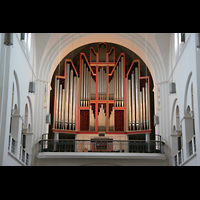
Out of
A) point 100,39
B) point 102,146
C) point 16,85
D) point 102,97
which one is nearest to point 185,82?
point 102,146

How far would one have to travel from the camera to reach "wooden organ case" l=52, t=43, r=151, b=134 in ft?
56.4

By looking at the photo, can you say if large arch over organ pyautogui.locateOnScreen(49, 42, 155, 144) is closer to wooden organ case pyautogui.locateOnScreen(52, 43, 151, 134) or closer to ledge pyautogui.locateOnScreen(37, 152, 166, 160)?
wooden organ case pyautogui.locateOnScreen(52, 43, 151, 134)

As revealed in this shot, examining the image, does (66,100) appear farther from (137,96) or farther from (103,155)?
(103,155)

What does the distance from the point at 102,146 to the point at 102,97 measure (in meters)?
3.39

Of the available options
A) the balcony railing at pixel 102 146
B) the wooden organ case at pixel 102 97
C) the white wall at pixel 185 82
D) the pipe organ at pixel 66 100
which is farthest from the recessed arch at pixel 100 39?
the balcony railing at pixel 102 146

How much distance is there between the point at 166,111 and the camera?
1532 centimetres

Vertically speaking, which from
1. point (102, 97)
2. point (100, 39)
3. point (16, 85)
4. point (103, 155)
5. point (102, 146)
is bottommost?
point (103, 155)

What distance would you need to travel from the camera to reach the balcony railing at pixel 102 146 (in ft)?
49.7

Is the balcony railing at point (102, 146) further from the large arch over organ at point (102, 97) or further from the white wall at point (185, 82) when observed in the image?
the white wall at point (185, 82)

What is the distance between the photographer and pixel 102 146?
16.1 metres

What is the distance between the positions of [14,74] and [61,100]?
19.4ft

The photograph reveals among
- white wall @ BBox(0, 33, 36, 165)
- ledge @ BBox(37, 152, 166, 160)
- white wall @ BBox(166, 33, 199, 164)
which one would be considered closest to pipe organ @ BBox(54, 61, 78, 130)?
white wall @ BBox(0, 33, 36, 165)
